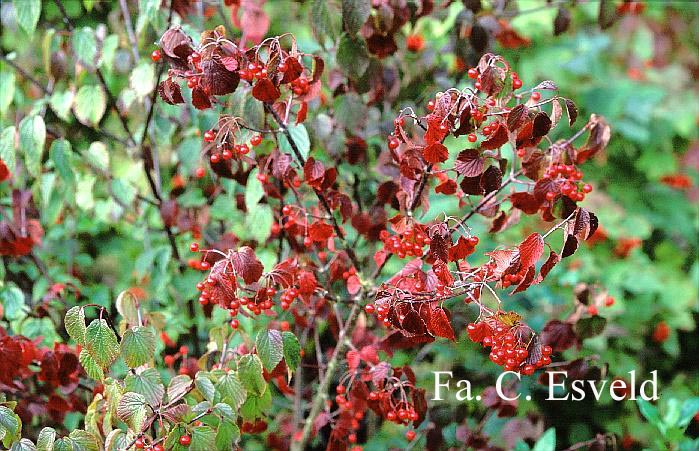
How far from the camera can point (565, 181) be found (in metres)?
1.22

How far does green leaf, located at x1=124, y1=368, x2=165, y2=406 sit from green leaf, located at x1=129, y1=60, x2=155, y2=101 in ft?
2.04

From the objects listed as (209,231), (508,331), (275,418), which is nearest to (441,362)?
(275,418)

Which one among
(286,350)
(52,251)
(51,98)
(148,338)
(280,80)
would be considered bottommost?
(52,251)

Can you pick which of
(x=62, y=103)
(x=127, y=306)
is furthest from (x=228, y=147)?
(x=62, y=103)

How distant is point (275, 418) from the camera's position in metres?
1.96

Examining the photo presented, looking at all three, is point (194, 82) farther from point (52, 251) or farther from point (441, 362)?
point (441, 362)

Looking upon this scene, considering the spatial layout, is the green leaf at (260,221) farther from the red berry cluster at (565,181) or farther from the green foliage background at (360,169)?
the red berry cluster at (565,181)

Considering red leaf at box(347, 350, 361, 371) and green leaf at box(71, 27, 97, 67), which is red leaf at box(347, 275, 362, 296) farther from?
green leaf at box(71, 27, 97, 67)

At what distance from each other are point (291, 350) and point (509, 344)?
357 mm

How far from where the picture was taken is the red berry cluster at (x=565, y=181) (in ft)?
3.99

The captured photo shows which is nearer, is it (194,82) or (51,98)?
(194,82)

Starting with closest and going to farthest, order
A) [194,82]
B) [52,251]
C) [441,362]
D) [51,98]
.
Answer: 1. [194,82]
2. [51,98]
3. [52,251]
4. [441,362]

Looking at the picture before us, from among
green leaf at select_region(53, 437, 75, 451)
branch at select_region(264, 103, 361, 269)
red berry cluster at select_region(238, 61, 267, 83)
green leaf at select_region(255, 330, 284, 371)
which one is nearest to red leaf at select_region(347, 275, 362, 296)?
branch at select_region(264, 103, 361, 269)

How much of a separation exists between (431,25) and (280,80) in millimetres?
1237
